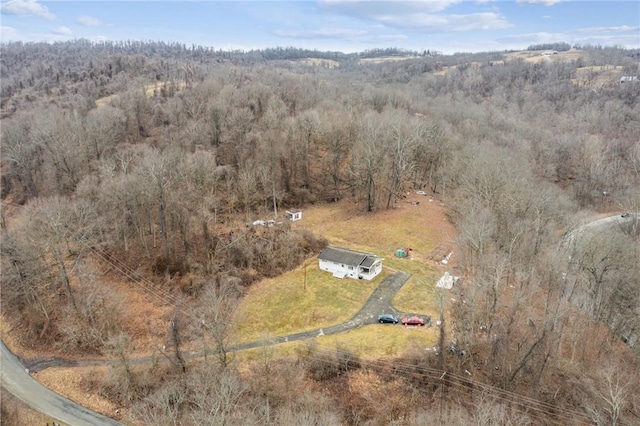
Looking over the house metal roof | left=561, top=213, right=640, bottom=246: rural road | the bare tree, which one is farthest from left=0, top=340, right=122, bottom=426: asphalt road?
left=561, top=213, right=640, bottom=246: rural road

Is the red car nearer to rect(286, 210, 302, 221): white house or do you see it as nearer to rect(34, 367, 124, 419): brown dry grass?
rect(34, 367, 124, 419): brown dry grass

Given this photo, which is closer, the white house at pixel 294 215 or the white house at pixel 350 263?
the white house at pixel 350 263

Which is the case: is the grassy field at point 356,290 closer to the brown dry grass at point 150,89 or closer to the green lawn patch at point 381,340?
the green lawn patch at point 381,340

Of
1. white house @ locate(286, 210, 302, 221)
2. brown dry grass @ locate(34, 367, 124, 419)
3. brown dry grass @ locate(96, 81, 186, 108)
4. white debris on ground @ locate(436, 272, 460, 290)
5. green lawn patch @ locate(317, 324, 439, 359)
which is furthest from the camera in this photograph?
brown dry grass @ locate(96, 81, 186, 108)

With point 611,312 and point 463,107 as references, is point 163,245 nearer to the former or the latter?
point 611,312

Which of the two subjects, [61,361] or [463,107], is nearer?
[61,361]

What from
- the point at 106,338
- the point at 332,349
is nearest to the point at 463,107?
the point at 332,349

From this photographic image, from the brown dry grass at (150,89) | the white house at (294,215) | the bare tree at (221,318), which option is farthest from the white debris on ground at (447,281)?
the brown dry grass at (150,89)
